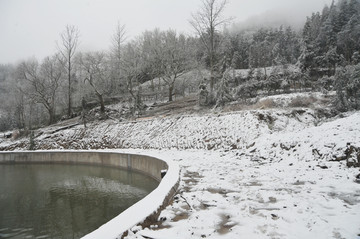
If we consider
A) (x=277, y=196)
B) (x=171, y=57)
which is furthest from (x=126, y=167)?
(x=171, y=57)

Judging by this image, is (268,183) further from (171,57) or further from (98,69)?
(171,57)

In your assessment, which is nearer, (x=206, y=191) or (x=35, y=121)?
(x=206, y=191)

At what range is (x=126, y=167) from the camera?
40.2 feet

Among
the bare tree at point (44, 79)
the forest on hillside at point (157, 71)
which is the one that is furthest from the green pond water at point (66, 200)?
the bare tree at point (44, 79)

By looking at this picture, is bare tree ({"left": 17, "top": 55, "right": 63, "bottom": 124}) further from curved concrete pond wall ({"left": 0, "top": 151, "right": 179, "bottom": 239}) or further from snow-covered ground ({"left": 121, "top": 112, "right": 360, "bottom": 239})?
snow-covered ground ({"left": 121, "top": 112, "right": 360, "bottom": 239})

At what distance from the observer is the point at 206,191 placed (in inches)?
183

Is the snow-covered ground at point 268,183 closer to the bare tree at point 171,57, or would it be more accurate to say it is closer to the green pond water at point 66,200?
the green pond water at point 66,200

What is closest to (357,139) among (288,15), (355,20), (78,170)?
(78,170)

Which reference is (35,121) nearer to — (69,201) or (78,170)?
(78,170)

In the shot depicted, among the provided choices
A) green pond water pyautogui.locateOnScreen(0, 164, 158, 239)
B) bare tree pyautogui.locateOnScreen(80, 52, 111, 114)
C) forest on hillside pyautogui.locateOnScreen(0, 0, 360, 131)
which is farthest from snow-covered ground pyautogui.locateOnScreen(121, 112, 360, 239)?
bare tree pyautogui.locateOnScreen(80, 52, 111, 114)

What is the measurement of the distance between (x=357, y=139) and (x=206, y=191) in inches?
172

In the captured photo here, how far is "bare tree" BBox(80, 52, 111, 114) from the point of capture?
90.9ft

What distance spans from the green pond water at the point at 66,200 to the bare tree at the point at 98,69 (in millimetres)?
16766

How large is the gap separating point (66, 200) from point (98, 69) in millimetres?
22144
